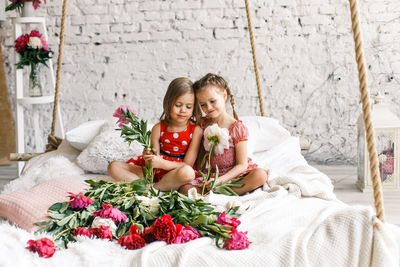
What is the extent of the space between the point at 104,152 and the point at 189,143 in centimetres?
56

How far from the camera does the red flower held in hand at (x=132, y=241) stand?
1532 millimetres

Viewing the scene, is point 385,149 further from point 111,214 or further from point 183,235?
point 111,214

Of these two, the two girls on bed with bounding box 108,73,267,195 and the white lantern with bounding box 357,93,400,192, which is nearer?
the two girls on bed with bounding box 108,73,267,195

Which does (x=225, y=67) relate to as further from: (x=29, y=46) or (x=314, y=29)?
(x=29, y=46)

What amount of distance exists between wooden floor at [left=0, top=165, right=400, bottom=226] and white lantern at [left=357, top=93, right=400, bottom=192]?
8 cm

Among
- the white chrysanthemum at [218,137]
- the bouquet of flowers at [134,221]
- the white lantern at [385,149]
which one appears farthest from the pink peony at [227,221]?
the white lantern at [385,149]

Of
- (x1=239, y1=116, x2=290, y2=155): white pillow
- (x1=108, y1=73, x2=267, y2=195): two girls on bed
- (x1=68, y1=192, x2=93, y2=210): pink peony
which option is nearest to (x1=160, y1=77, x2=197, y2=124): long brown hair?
(x1=108, y1=73, x2=267, y2=195): two girls on bed

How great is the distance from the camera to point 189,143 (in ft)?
8.45

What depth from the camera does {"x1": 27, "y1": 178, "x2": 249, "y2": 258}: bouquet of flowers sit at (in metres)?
1.54

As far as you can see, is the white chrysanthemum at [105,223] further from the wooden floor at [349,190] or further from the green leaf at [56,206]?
the wooden floor at [349,190]

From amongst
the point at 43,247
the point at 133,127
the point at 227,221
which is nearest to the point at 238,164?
the point at 133,127

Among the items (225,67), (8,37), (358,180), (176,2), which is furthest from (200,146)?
(8,37)

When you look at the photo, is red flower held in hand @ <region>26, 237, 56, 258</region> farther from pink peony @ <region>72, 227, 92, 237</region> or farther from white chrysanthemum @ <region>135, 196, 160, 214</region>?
white chrysanthemum @ <region>135, 196, 160, 214</region>

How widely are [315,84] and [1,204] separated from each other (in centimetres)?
309
